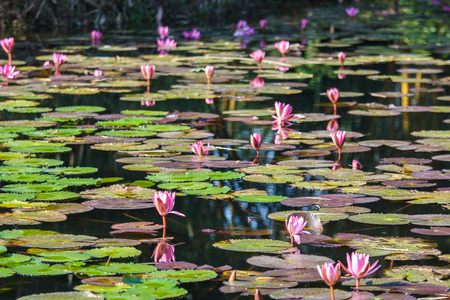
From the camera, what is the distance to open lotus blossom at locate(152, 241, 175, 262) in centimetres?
260

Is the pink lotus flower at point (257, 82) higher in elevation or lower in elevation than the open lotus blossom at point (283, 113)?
higher

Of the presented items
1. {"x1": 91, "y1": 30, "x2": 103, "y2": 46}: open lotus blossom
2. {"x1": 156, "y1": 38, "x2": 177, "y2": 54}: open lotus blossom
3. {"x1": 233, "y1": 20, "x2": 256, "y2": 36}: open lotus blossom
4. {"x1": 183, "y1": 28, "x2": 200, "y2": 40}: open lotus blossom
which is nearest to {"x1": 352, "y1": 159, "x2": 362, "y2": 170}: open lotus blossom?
{"x1": 156, "y1": 38, "x2": 177, "y2": 54}: open lotus blossom

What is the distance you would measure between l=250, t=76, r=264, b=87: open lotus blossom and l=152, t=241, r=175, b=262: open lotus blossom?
3913mm

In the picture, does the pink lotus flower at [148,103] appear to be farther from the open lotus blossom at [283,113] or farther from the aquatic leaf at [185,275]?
the aquatic leaf at [185,275]

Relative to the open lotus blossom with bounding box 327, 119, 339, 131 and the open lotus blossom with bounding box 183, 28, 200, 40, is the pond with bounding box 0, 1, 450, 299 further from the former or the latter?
the open lotus blossom with bounding box 183, 28, 200, 40

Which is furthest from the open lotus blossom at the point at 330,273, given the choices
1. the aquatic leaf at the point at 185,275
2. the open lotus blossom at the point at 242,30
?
the open lotus blossom at the point at 242,30

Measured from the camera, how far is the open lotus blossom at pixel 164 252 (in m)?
2.60

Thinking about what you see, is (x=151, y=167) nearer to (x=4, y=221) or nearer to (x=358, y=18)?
(x=4, y=221)

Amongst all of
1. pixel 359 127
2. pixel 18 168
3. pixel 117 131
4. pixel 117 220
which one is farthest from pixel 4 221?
pixel 359 127

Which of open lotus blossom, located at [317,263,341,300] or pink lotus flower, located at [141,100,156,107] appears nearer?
open lotus blossom, located at [317,263,341,300]

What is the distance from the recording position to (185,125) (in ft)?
16.3

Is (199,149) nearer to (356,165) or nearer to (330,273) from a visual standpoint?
(356,165)

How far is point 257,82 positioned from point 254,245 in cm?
415

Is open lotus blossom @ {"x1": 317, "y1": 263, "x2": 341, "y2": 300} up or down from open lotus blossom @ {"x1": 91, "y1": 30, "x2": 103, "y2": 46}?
down
